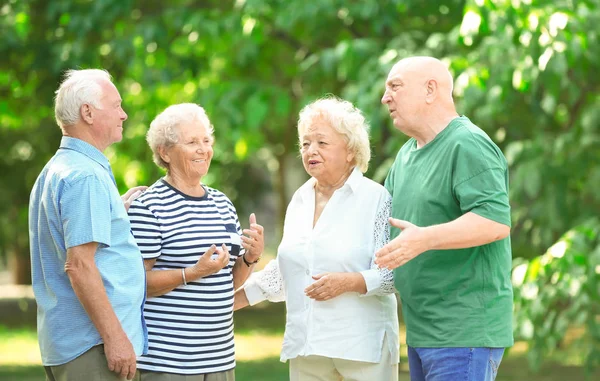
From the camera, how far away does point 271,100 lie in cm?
881

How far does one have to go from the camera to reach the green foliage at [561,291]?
6.33 meters

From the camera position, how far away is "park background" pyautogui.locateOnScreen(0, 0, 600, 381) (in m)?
6.53

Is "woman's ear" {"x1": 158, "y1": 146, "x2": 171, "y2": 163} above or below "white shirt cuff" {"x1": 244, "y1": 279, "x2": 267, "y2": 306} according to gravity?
above

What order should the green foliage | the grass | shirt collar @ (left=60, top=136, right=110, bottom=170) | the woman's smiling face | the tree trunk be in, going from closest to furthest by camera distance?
shirt collar @ (left=60, top=136, right=110, bottom=170) < the woman's smiling face < the green foliage < the grass < the tree trunk

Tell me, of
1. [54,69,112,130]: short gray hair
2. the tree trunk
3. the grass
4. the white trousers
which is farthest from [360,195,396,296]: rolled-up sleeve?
the tree trunk

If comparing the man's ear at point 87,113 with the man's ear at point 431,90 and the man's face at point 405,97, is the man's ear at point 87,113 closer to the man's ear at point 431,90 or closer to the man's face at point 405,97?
the man's face at point 405,97

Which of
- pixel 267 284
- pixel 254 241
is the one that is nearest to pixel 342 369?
pixel 267 284

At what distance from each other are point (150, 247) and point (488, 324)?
4.31 ft

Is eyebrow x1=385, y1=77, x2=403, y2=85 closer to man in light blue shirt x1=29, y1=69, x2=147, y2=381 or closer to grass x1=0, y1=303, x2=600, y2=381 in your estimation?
man in light blue shirt x1=29, y1=69, x2=147, y2=381

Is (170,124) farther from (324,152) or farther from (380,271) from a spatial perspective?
(380,271)

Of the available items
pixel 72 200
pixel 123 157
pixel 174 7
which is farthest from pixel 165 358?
pixel 123 157

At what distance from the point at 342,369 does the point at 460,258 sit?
77cm

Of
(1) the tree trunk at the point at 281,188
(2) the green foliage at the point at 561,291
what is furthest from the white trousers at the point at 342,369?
(1) the tree trunk at the point at 281,188

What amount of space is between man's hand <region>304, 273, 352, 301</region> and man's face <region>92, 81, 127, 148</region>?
0.99 meters
